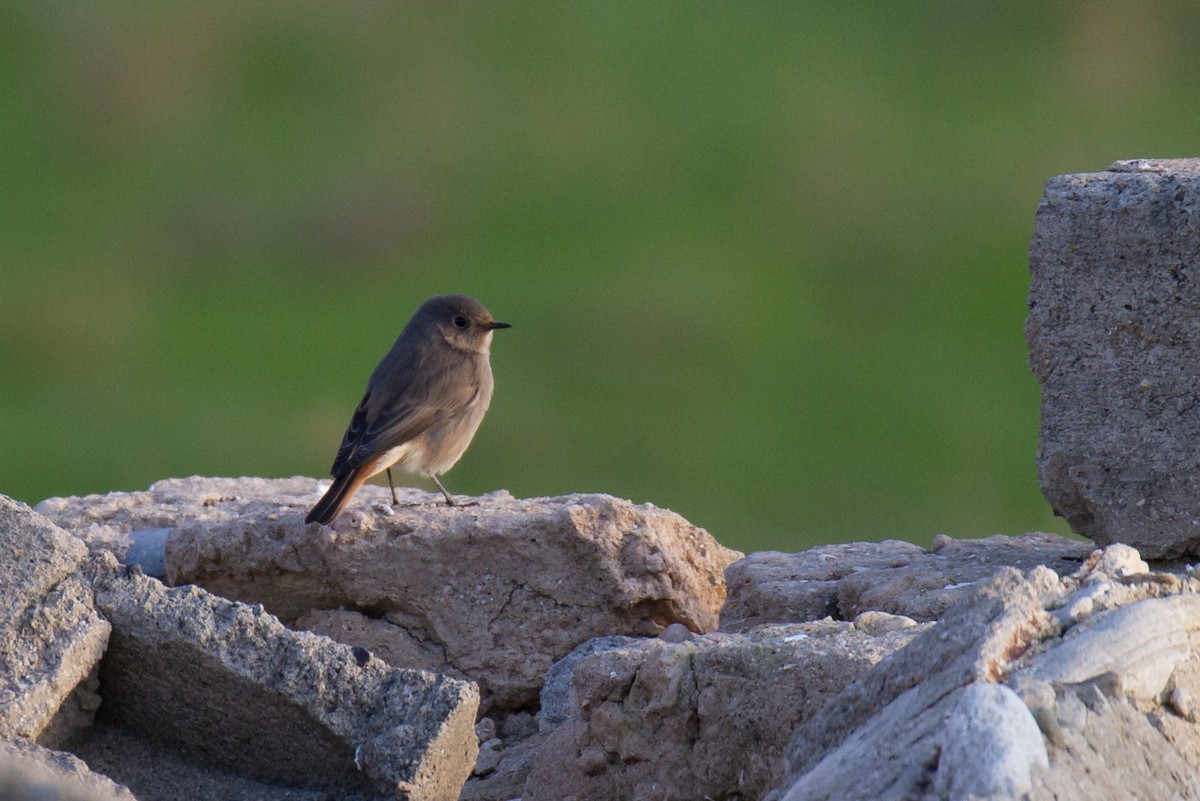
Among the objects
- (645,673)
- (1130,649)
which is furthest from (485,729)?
(1130,649)

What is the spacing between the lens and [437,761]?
3881 millimetres

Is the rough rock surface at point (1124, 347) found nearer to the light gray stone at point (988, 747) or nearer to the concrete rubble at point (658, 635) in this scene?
the concrete rubble at point (658, 635)

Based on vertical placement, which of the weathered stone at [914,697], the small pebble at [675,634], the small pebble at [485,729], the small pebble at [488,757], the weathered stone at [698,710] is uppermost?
the weathered stone at [914,697]

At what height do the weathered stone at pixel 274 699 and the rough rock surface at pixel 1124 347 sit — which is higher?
the rough rock surface at pixel 1124 347

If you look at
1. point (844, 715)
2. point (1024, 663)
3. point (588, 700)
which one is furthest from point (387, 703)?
point (1024, 663)

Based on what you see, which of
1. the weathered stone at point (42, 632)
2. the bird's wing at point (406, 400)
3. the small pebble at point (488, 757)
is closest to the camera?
the weathered stone at point (42, 632)

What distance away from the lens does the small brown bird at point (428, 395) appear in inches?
300

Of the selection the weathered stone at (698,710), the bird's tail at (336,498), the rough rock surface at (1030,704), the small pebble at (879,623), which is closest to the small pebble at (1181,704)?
the rough rock surface at (1030,704)

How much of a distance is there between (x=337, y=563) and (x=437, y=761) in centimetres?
178

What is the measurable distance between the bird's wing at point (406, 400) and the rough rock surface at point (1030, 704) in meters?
4.28

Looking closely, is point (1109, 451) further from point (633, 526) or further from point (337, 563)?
point (337, 563)

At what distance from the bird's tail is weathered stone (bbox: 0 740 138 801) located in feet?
6.97

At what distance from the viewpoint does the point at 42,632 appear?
3992 millimetres

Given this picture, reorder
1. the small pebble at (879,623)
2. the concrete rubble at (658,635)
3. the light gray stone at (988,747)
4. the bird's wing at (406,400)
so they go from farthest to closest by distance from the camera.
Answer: the bird's wing at (406,400) < the small pebble at (879,623) < the concrete rubble at (658,635) < the light gray stone at (988,747)
